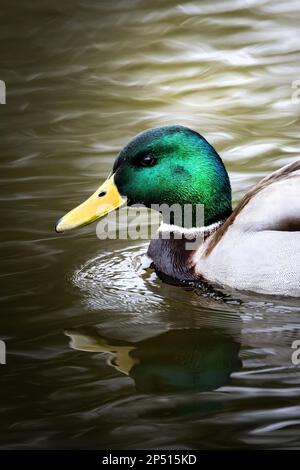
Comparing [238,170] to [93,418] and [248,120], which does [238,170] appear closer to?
[248,120]

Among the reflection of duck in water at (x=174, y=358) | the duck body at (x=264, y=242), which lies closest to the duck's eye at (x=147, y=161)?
the duck body at (x=264, y=242)

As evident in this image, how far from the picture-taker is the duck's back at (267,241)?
19.9 ft

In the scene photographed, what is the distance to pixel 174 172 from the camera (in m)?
6.61

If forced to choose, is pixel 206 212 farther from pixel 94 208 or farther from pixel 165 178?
pixel 94 208

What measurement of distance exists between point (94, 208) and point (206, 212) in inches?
24.4

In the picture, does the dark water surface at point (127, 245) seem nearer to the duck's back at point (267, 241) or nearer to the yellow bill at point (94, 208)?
the duck's back at point (267, 241)

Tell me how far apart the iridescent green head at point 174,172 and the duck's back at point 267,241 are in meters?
0.41

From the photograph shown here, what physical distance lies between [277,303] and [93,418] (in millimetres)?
1503

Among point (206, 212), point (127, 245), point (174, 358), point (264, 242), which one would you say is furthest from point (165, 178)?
point (174, 358)

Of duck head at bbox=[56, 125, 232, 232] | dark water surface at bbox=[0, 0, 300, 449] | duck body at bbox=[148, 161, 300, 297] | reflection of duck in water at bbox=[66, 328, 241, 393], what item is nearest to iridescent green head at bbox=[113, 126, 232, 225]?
duck head at bbox=[56, 125, 232, 232]

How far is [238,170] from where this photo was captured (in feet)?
27.2

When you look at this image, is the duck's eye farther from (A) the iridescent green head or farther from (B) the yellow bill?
(B) the yellow bill

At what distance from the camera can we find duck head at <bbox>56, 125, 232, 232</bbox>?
6.52m

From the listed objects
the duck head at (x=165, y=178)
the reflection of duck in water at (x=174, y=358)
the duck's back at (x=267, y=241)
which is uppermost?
the duck head at (x=165, y=178)
